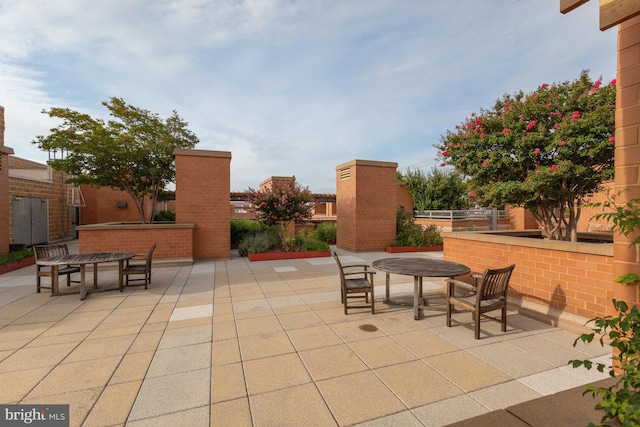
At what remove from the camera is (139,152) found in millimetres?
10359

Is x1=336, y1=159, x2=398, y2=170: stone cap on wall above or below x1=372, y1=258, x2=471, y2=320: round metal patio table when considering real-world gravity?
above

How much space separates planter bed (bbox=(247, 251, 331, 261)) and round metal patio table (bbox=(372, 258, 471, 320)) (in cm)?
524

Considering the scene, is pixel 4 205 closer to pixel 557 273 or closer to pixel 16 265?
pixel 16 265

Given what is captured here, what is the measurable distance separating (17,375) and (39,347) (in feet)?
2.26

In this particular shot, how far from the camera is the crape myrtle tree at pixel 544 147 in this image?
5.00m

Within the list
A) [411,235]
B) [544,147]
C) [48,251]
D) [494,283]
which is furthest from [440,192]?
[48,251]

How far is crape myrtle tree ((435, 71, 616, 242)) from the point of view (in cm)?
500

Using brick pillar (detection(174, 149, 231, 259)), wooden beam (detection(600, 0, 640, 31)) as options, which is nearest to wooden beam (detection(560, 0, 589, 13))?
wooden beam (detection(600, 0, 640, 31))

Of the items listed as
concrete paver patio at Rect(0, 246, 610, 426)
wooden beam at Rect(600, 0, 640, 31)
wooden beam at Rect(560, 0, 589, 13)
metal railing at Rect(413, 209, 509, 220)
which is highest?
wooden beam at Rect(560, 0, 589, 13)

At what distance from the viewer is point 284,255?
9984mm

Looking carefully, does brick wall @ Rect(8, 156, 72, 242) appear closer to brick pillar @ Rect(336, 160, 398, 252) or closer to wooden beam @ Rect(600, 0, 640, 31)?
brick pillar @ Rect(336, 160, 398, 252)

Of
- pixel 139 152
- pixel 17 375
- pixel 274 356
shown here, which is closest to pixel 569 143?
pixel 274 356

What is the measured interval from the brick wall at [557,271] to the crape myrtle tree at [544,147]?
130cm

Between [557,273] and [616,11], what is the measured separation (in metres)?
3.49
